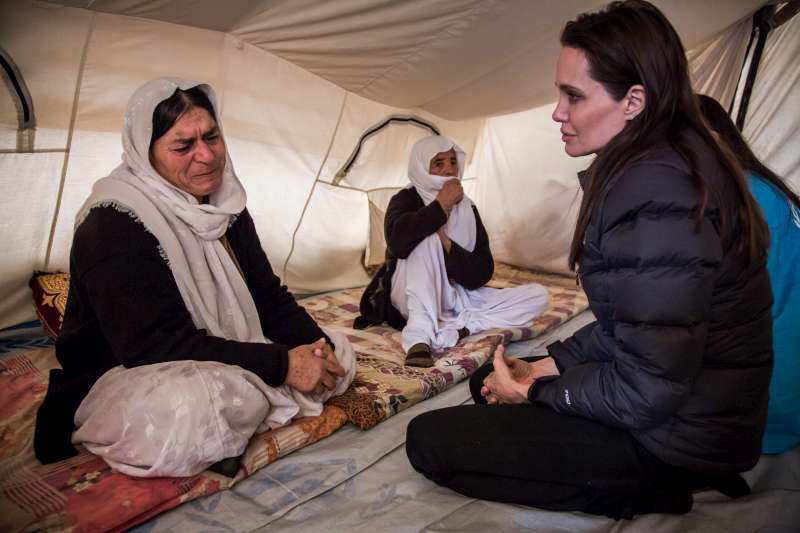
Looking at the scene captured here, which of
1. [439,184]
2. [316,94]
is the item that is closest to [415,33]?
[439,184]

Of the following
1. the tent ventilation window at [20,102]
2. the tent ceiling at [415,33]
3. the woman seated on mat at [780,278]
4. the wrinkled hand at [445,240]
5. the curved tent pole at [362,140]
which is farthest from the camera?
the curved tent pole at [362,140]

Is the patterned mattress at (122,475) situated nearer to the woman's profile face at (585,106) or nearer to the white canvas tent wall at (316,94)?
the white canvas tent wall at (316,94)

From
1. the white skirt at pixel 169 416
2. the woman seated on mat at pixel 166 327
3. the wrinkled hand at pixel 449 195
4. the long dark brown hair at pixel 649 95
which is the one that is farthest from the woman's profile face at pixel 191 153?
the wrinkled hand at pixel 449 195

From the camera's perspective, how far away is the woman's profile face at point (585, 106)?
1.17 m

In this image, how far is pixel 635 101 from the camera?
44.6 inches

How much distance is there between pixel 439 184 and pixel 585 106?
1576 mm

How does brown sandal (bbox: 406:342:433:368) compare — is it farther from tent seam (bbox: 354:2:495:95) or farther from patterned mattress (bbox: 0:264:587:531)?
tent seam (bbox: 354:2:495:95)

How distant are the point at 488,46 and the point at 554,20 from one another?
0.34 metres

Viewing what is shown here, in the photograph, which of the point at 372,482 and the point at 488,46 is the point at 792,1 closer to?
the point at 488,46

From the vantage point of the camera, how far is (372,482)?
5.00ft

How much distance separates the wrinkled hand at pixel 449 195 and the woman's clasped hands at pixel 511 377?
46.8 inches

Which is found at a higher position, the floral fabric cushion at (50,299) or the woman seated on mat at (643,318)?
the woman seated on mat at (643,318)

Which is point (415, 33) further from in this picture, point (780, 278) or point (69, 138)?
point (780, 278)

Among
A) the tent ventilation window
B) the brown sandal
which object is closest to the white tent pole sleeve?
the brown sandal
